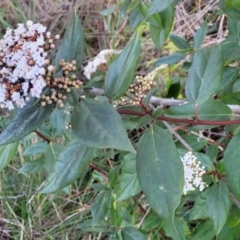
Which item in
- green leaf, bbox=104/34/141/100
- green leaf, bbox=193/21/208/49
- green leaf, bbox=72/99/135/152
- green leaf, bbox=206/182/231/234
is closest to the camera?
green leaf, bbox=72/99/135/152

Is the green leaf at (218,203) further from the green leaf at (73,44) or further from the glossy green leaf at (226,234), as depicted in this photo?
the green leaf at (73,44)

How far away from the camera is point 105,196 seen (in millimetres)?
1215

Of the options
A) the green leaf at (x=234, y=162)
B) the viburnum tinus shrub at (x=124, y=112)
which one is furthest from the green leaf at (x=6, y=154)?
the green leaf at (x=234, y=162)

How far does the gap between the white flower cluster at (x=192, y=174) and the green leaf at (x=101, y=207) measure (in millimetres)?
294

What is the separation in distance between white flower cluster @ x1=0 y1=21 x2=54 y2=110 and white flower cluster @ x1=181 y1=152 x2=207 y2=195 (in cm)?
46

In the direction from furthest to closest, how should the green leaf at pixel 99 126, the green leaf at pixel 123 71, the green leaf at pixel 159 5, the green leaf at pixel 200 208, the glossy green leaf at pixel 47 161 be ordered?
the glossy green leaf at pixel 47 161 → the green leaf at pixel 200 208 → the green leaf at pixel 159 5 → the green leaf at pixel 123 71 → the green leaf at pixel 99 126

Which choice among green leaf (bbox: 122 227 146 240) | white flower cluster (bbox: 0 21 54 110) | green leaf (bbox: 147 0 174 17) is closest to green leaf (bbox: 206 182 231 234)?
green leaf (bbox: 122 227 146 240)

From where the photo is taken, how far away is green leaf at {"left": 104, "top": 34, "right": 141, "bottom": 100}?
0.72m

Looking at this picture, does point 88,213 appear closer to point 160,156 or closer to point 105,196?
point 105,196

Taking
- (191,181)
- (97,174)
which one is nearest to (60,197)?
(97,174)

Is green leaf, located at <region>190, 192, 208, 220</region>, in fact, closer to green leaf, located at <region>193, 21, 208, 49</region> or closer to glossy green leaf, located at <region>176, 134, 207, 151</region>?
glossy green leaf, located at <region>176, 134, 207, 151</region>

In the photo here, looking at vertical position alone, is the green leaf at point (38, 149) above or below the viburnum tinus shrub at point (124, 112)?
below

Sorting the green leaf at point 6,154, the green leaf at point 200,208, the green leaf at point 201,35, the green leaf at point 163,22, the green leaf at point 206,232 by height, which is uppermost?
the green leaf at point 163,22

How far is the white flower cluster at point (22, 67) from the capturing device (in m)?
0.61
